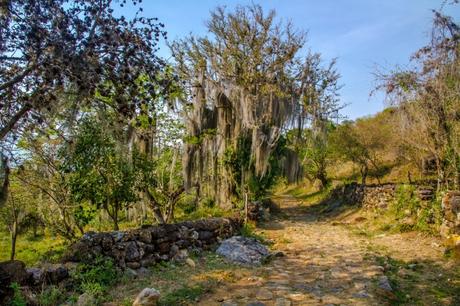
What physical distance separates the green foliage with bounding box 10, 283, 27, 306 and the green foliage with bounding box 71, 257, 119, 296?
0.86 meters

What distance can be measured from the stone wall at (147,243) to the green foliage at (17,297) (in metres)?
1.37

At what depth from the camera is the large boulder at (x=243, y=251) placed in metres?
8.17

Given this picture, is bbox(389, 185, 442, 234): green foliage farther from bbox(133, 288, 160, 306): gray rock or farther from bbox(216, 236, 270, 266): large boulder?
bbox(133, 288, 160, 306): gray rock

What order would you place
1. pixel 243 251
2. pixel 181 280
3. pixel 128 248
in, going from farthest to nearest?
pixel 243 251, pixel 128 248, pixel 181 280

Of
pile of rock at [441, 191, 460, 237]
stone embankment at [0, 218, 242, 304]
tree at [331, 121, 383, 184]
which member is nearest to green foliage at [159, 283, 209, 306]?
stone embankment at [0, 218, 242, 304]

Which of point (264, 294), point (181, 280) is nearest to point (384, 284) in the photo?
point (264, 294)

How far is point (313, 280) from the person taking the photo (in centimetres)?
680

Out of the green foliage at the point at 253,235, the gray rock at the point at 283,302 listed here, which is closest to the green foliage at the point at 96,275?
the gray rock at the point at 283,302

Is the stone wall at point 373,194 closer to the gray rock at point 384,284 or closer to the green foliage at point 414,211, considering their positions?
the green foliage at point 414,211

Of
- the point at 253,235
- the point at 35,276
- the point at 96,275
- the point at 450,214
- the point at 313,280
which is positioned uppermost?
the point at 450,214

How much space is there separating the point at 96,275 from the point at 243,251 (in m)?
3.42

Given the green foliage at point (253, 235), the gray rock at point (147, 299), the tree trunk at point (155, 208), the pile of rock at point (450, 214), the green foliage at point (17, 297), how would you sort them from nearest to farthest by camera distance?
1. the green foliage at point (17, 297)
2. the gray rock at point (147, 299)
3. the pile of rock at point (450, 214)
4. the green foliage at point (253, 235)
5. the tree trunk at point (155, 208)

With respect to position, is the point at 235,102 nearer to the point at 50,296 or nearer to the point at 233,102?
the point at 233,102

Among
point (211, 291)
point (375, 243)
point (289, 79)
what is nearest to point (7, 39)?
point (211, 291)
